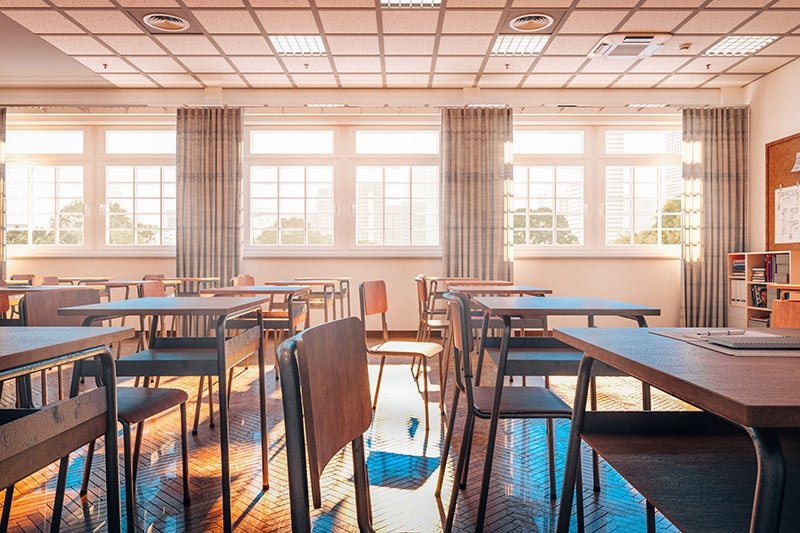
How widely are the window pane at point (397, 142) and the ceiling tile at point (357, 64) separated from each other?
4.75 ft

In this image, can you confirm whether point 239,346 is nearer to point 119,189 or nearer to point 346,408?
point 346,408

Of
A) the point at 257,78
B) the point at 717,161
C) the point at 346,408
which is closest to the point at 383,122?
the point at 257,78

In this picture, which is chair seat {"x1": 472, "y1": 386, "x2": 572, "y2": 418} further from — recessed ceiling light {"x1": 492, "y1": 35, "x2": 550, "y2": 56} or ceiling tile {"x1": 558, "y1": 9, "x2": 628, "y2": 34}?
recessed ceiling light {"x1": 492, "y1": 35, "x2": 550, "y2": 56}

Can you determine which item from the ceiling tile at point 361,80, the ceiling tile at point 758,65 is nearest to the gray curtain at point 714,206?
the ceiling tile at point 758,65

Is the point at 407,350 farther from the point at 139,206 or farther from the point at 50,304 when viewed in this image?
the point at 139,206

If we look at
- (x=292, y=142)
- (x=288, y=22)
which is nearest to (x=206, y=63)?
(x=288, y=22)

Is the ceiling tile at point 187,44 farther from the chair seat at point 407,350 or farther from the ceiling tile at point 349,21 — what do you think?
the chair seat at point 407,350

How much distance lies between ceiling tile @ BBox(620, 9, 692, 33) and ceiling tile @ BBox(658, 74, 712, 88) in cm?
155

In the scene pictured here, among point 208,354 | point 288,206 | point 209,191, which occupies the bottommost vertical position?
point 208,354

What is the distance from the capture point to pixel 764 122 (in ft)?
21.3

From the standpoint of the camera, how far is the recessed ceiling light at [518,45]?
17.4 feet

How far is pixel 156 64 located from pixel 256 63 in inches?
47.1

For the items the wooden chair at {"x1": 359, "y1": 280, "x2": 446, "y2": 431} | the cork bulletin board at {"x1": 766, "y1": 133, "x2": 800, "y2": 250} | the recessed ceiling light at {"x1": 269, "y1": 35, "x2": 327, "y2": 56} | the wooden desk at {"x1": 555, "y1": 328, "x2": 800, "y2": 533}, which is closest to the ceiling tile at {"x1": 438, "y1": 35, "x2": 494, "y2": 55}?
the recessed ceiling light at {"x1": 269, "y1": 35, "x2": 327, "y2": 56}

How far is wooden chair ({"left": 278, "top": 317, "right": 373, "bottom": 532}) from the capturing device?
0.72m
